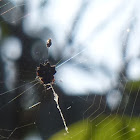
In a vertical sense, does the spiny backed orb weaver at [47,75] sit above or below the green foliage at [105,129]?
above

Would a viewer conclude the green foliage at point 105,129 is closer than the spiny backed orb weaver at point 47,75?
Yes

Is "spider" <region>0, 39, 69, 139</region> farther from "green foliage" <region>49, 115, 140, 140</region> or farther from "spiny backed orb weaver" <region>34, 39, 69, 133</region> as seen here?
"green foliage" <region>49, 115, 140, 140</region>

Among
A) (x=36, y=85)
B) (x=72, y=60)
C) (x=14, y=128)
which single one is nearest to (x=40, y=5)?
(x=72, y=60)

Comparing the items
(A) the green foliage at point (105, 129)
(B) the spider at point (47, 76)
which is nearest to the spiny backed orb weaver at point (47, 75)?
(B) the spider at point (47, 76)

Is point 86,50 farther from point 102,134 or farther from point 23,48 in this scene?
point 102,134

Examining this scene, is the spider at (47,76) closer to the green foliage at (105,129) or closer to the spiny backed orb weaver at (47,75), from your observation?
the spiny backed orb weaver at (47,75)

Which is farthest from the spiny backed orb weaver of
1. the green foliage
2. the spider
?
the green foliage

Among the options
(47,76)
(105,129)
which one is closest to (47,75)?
(47,76)

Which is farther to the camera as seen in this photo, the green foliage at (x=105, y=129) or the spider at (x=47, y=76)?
the spider at (x=47, y=76)
